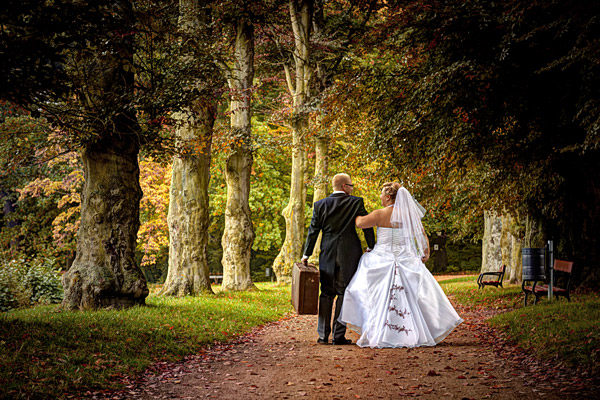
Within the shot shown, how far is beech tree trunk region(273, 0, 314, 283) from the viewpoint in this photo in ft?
70.4

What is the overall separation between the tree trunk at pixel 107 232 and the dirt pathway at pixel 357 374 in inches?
108

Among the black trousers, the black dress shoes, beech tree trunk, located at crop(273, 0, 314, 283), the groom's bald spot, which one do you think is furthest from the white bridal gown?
beech tree trunk, located at crop(273, 0, 314, 283)

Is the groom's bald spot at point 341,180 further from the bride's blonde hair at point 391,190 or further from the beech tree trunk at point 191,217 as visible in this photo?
the beech tree trunk at point 191,217

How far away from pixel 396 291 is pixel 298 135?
14771mm

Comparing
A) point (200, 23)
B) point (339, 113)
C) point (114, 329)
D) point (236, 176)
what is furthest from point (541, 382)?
point (236, 176)

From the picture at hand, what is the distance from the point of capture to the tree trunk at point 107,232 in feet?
32.9

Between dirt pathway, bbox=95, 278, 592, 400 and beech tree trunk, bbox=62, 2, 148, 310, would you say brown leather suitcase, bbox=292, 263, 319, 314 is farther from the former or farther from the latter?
beech tree trunk, bbox=62, 2, 148, 310

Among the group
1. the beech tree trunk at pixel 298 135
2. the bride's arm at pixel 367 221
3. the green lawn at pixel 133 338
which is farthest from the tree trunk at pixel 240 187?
the bride's arm at pixel 367 221

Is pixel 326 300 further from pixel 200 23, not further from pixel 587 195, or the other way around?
pixel 200 23

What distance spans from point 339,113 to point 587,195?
612 centimetres

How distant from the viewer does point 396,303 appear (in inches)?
314

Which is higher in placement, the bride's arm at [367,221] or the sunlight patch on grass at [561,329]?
the bride's arm at [367,221]

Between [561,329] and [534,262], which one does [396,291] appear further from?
[534,262]

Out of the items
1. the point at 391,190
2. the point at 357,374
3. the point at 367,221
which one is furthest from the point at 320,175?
the point at 357,374
